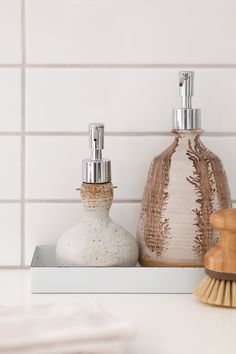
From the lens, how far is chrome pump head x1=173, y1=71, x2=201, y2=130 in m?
0.95

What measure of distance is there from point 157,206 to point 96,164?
0.09 metres

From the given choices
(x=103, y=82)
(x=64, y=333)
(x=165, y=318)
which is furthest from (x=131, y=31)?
(x=64, y=333)

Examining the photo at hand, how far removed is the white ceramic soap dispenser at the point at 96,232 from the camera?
930mm

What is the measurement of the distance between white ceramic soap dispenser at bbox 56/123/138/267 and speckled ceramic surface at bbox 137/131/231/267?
0.13ft

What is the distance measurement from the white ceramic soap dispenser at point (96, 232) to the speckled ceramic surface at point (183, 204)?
0.13ft

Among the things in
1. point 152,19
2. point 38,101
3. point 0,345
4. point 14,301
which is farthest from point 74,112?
point 0,345

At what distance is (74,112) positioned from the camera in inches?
41.6

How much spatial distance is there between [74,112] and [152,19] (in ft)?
0.53

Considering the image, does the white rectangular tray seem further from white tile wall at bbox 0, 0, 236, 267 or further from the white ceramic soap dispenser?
white tile wall at bbox 0, 0, 236, 267

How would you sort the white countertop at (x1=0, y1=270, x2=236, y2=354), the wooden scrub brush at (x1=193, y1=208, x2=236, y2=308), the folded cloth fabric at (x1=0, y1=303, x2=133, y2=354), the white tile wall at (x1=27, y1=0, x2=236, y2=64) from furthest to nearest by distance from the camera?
the white tile wall at (x1=27, y1=0, x2=236, y2=64) → the wooden scrub brush at (x1=193, y1=208, x2=236, y2=308) → the white countertop at (x1=0, y1=270, x2=236, y2=354) → the folded cloth fabric at (x1=0, y1=303, x2=133, y2=354)

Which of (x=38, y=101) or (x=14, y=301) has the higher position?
(x=38, y=101)

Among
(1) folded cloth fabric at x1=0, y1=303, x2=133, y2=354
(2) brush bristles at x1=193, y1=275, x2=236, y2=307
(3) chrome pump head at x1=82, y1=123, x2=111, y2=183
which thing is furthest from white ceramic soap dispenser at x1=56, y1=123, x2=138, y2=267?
(1) folded cloth fabric at x1=0, y1=303, x2=133, y2=354

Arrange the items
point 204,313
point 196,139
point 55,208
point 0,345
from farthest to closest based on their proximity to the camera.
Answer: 1. point 55,208
2. point 196,139
3. point 204,313
4. point 0,345

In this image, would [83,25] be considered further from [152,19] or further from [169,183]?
[169,183]
